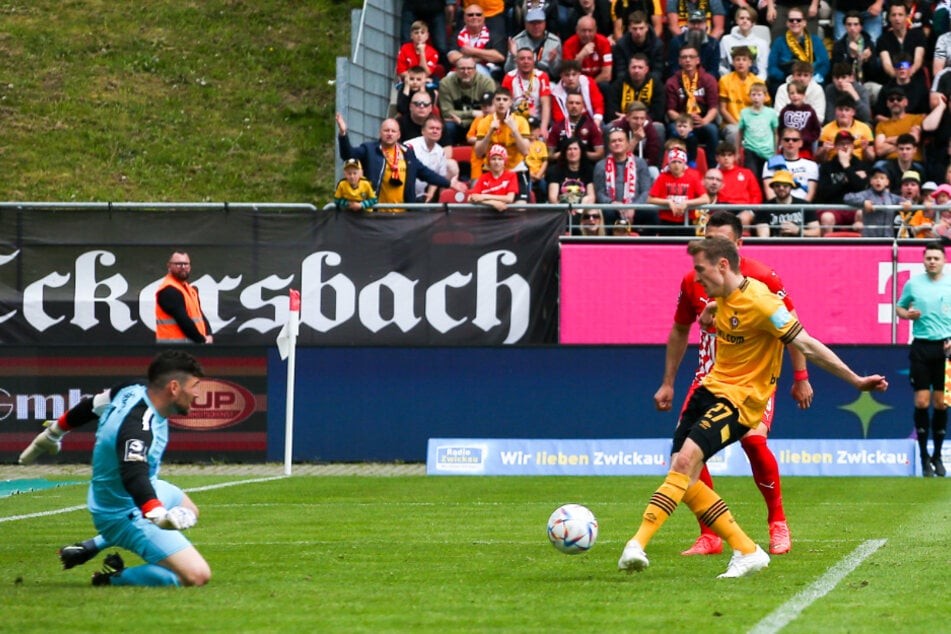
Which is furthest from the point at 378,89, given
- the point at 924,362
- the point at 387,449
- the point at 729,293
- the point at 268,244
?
the point at 729,293

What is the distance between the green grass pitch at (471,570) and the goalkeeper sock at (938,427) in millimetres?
2220

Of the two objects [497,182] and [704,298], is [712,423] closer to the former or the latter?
[704,298]

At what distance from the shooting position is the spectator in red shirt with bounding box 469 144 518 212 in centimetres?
2061

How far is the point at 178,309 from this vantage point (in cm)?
1878

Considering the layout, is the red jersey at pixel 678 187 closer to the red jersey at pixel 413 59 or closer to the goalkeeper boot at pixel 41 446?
the red jersey at pixel 413 59

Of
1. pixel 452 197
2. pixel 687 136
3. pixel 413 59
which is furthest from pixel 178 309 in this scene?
pixel 687 136

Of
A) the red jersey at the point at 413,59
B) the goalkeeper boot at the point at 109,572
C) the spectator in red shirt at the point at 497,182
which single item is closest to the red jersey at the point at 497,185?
the spectator in red shirt at the point at 497,182

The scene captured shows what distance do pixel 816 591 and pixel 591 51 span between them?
16.3 metres

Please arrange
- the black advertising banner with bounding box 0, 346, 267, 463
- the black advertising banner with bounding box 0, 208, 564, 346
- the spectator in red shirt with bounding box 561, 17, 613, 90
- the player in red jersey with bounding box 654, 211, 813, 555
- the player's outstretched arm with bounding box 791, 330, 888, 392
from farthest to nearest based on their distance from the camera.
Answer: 1. the spectator in red shirt with bounding box 561, 17, 613, 90
2. the black advertising banner with bounding box 0, 208, 564, 346
3. the black advertising banner with bounding box 0, 346, 267, 463
4. the player in red jersey with bounding box 654, 211, 813, 555
5. the player's outstretched arm with bounding box 791, 330, 888, 392

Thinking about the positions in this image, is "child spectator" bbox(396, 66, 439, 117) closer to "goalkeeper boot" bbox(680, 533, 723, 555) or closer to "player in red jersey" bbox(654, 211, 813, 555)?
"player in red jersey" bbox(654, 211, 813, 555)

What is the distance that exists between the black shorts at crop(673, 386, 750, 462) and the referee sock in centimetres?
887

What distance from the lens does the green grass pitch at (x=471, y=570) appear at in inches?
293

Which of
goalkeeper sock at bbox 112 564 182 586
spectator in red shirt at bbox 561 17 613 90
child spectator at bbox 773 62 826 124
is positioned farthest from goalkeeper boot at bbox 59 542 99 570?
spectator in red shirt at bbox 561 17 613 90

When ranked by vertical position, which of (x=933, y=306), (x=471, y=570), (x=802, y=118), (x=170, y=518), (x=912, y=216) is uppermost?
(x=802, y=118)
